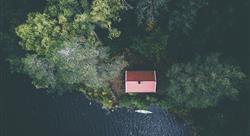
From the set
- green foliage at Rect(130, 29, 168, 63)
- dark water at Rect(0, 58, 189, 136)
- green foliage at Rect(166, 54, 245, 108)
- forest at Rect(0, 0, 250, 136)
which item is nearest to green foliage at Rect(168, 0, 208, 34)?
forest at Rect(0, 0, 250, 136)

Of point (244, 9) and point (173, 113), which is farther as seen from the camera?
point (173, 113)

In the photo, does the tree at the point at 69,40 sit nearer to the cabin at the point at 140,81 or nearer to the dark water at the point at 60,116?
the cabin at the point at 140,81

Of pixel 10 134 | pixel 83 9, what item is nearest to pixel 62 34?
pixel 83 9

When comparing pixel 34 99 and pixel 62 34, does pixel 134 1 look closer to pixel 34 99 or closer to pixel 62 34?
pixel 62 34

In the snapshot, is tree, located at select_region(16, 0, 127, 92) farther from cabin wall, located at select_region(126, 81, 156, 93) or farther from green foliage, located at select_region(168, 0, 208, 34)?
green foliage, located at select_region(168, 0, 208, 34)

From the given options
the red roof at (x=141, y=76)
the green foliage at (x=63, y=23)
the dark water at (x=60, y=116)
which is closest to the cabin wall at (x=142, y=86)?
the red roof at (x=141, y=76)

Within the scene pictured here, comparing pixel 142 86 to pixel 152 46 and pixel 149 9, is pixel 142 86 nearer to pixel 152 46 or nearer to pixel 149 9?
pixel 152 46

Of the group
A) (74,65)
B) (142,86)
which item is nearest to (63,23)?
(74,65)
